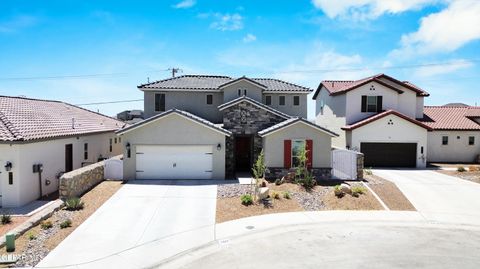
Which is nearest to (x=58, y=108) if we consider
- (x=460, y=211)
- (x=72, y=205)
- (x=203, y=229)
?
(x=72, y=205)

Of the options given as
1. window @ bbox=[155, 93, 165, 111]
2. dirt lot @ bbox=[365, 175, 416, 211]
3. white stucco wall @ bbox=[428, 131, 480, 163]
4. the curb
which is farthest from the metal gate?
the curb

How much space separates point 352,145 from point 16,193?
2214 centimetres

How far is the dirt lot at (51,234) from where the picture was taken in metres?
9.19

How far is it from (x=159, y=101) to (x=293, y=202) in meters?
14.4

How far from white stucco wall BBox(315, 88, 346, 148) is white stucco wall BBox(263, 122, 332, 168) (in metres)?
7.90

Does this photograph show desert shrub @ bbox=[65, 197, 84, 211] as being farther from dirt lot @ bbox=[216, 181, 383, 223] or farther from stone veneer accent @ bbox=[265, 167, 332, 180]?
stone veneer accent @ bbox=[265, 167, 332, 180]

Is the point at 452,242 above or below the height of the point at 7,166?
below

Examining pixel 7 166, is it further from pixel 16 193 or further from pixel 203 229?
pixel 203 229

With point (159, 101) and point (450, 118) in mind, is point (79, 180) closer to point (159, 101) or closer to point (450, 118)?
point (159, 101)

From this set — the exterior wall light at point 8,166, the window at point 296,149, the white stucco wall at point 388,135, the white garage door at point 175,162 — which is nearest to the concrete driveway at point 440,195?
the white stucco wall at point 388,135

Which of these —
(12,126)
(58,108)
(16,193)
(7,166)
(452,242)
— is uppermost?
(58,108)

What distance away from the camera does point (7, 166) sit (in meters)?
13.4

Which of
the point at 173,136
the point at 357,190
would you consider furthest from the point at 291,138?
the point at 173,136

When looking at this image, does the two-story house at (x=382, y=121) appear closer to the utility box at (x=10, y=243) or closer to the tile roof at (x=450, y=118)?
the tile roof at (x=450, y=118)
